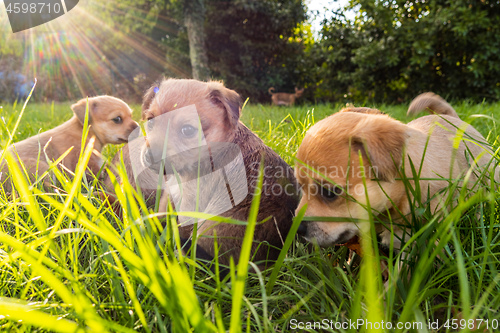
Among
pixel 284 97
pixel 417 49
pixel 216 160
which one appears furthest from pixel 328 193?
pixel 284 97

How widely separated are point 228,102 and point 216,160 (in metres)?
0.47

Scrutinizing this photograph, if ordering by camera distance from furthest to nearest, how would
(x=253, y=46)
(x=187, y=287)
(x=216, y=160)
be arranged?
(x=253, y=46), (x=216, y=160), (x=187, y=287)

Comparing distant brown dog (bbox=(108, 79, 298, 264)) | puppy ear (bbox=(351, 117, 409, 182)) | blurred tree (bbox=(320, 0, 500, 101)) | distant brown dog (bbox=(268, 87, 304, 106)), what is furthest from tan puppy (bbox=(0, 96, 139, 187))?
distant brown dog (bbox=(268, 87, 304, 106))

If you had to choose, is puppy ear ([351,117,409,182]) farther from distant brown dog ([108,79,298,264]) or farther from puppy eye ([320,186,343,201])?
distant brown dog ([108,79,298,264])

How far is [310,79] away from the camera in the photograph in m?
16.6

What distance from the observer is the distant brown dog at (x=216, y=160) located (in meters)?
1.88

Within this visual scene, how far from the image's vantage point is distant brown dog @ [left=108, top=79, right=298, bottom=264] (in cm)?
188

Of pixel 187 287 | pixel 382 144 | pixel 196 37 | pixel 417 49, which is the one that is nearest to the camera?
pixel 187 287

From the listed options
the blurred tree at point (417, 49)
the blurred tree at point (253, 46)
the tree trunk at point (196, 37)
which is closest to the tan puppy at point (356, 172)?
the blurred tree at point (417, 49)

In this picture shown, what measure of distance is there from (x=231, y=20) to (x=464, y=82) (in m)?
10.9

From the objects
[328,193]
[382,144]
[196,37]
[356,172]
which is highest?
[196,37]

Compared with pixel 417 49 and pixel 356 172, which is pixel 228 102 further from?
pixel 417 49

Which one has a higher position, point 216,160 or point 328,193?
point 216,160

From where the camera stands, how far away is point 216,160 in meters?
2.12
